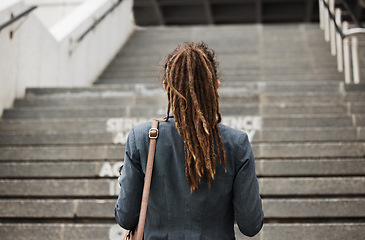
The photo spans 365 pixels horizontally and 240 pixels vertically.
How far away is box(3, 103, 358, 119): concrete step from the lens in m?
4.36

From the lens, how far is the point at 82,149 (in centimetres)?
391

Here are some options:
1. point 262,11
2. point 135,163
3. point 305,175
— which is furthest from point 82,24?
point 262,11

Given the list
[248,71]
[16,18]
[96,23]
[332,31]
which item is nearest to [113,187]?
[16,18]

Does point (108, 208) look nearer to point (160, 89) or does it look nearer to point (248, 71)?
point (160, 89)

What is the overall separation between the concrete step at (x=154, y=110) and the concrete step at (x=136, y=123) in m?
0.14

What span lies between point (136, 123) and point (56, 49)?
8.49 feet

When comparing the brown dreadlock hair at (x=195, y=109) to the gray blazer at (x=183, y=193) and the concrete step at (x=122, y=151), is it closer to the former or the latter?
the gray blazer at (x=183, y=193)

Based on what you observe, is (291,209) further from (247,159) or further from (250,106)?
(247,159)

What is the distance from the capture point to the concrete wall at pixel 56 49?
16.3ft

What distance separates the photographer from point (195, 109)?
1452 mm

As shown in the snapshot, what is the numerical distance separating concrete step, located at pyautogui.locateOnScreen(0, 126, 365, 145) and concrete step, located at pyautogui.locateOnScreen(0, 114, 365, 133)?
11 cm

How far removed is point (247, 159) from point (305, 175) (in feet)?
7.32

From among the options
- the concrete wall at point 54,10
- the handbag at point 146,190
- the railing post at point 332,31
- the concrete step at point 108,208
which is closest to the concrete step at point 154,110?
the concrete step at point 108,208

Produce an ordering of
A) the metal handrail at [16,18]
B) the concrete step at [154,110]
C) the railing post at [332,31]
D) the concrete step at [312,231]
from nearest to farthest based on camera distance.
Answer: the concrete step at [312,231]
the concrete step at [154,110]
the metal handrail at [16,18]
the railing post at [332,31]
